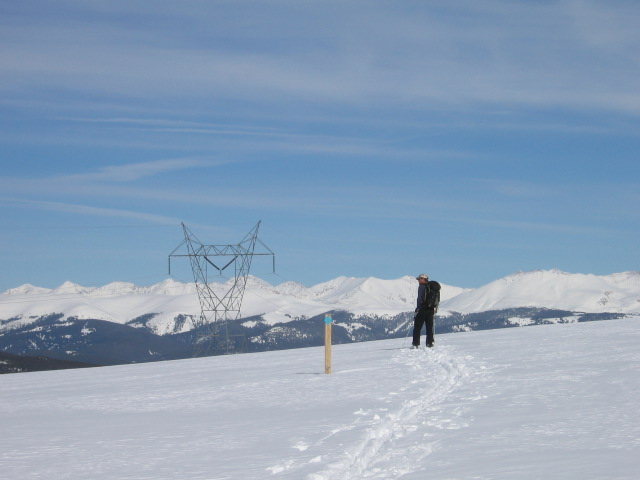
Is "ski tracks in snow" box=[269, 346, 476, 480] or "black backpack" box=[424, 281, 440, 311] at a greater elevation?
"black backpack" box=[424, 281, 440, 311]

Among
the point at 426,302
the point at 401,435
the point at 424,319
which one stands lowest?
the point at 401,435

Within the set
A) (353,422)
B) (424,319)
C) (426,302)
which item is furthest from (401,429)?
(424,319)

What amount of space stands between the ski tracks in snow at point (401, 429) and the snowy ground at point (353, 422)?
0.09 feet

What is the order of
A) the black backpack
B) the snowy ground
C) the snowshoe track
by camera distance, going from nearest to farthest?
the snowshoe track
the snowy ground
the black backpack

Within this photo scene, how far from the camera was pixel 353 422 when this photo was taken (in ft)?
42.2

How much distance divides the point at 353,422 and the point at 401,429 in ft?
4.10

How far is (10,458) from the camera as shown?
1172 centimetres

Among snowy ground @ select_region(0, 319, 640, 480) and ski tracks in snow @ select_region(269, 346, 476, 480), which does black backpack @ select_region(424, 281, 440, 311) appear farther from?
ski tracks in snow @ select_region(269, 346, 476, 480)

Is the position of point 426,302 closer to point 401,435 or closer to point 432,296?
point 432,296

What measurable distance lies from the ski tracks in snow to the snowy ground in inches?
1.1

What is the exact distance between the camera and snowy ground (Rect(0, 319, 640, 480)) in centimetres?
980

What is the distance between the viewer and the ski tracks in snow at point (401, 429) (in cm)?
955

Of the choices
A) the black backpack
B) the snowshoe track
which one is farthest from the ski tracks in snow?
the black backpack

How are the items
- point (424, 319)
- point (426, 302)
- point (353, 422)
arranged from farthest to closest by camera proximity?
1. point (424, 319)
2. point (426, 302)
3. point (353, 422)
